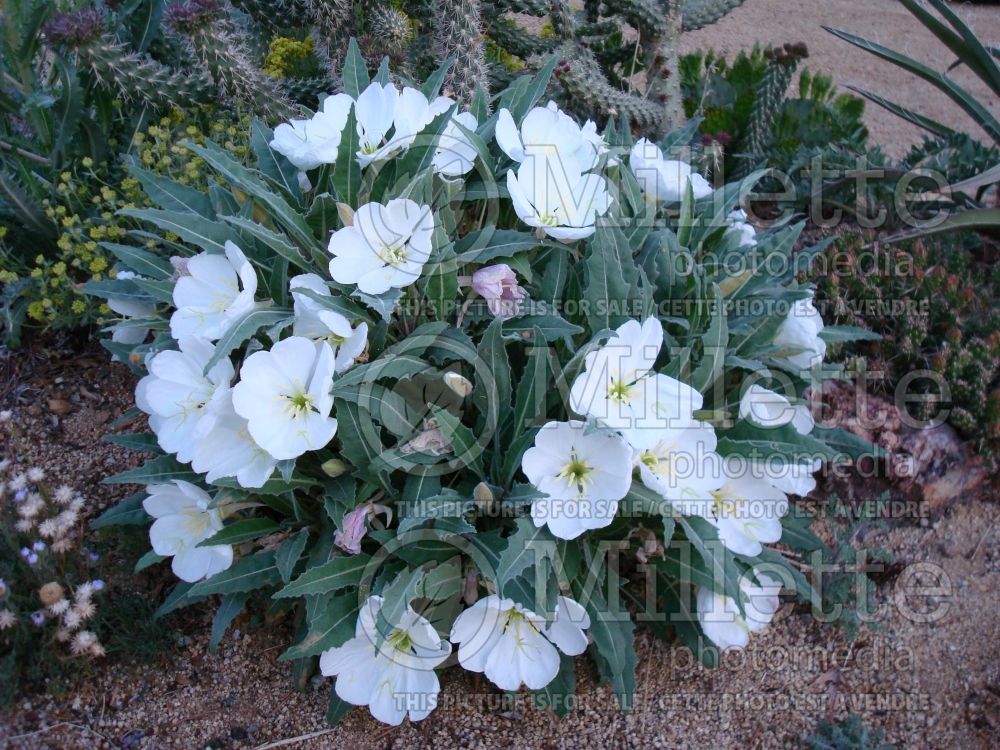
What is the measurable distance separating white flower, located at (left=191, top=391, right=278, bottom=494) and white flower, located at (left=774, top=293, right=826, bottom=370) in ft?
4.09

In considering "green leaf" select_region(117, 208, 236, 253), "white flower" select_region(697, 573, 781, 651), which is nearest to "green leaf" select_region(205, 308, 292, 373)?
"green leaf" select_region(117, 208, 236, 253)

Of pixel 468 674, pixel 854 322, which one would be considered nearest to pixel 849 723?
pixel 468 674

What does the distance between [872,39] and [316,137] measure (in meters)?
5.62

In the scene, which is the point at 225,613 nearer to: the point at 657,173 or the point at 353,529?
the point at 353,529

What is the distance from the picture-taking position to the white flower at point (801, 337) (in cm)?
204

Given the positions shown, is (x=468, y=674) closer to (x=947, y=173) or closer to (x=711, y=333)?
(x=711, y=333)

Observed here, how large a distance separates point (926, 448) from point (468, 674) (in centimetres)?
168

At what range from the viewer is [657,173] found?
85.0 inches

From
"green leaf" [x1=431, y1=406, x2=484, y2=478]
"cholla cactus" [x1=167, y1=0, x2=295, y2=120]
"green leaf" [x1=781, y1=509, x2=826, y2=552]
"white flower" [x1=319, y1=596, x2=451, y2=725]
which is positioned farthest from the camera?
"cholla cactus" [x1=167, y1=0, x2=295, y2=120]

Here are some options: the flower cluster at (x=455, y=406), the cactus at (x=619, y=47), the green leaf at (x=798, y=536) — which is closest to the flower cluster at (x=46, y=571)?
the flower cluster at (x=455, y=406)

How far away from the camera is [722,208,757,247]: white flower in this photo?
221cm

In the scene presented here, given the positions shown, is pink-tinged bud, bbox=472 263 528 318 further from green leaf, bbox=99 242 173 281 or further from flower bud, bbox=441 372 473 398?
green leaf, bbox=99 242 173 281

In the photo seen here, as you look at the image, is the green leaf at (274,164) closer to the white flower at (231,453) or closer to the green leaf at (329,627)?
the white flower at (231,453)

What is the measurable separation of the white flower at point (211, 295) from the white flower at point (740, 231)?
124 centimetres
